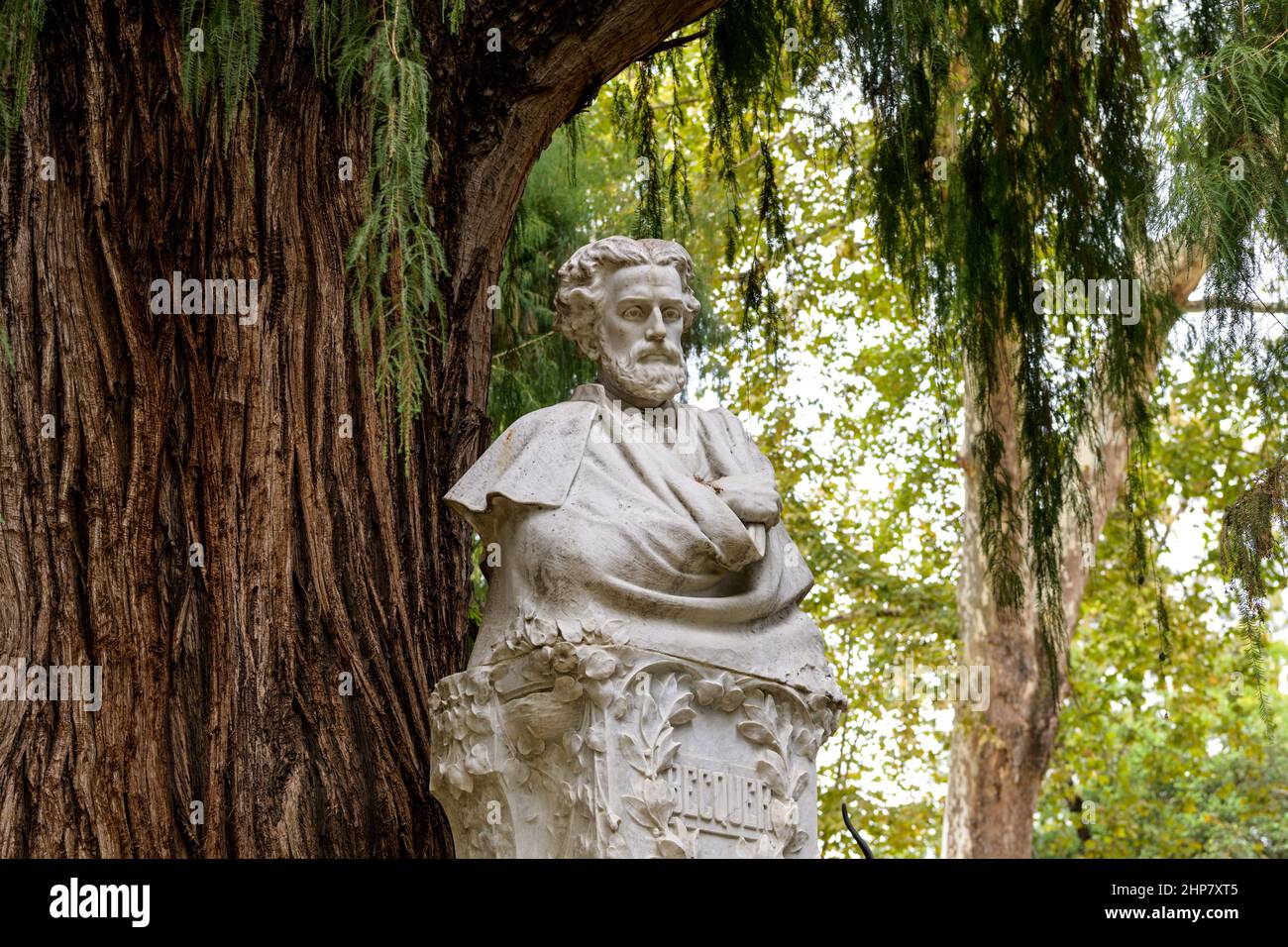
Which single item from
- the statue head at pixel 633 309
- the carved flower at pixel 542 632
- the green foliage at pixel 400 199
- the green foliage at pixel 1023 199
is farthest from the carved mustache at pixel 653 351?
the green foliage at pixel 1023 199

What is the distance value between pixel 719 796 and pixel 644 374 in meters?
1.25

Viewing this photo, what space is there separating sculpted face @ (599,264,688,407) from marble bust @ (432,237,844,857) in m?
0.14

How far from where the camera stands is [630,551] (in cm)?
487

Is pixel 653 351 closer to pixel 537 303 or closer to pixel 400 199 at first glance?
pixel 400 199

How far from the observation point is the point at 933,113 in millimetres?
7988

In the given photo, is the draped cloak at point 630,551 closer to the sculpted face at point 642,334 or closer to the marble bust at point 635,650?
the marble bust at point 635,650

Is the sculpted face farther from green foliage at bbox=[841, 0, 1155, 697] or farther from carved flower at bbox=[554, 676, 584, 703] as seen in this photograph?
green foliage at bbox=[841, 0, 1155, 697]

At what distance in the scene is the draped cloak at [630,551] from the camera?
15.9 ft

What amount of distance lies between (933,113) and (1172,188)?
1.85m

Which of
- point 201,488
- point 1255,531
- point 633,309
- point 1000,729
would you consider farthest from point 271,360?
point 1000,729
